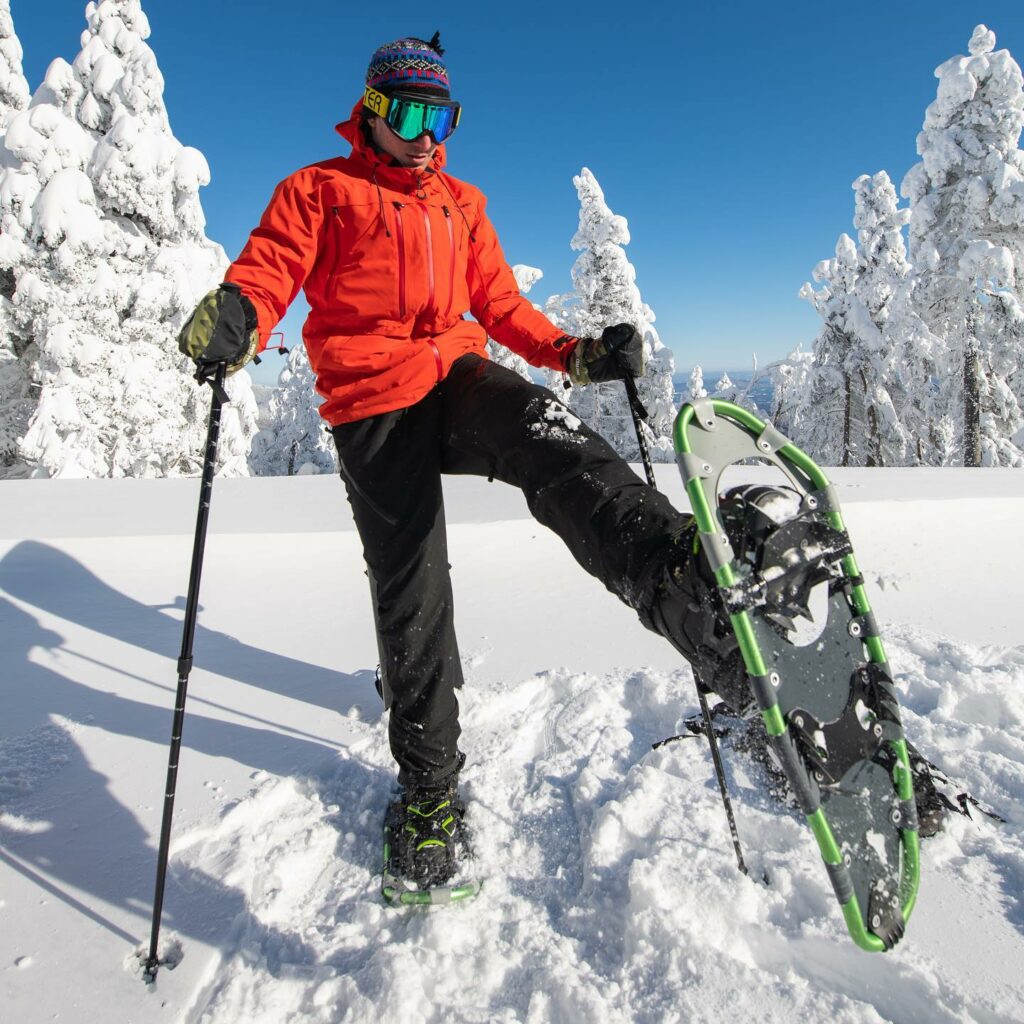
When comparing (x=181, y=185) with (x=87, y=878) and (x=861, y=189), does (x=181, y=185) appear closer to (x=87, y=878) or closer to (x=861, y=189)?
(x=87, y=878)

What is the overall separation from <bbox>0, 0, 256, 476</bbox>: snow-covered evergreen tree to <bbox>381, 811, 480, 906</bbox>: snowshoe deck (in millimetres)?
15943

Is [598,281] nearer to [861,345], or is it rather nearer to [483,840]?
[861,345]

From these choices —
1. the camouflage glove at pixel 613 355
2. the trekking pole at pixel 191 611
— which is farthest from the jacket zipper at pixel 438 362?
the trekking pole at pixel 191 611

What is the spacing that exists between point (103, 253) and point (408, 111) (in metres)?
16.5

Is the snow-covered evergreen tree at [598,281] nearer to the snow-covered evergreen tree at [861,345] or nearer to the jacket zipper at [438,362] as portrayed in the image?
the snow-covered evergreen tree at [861,345]

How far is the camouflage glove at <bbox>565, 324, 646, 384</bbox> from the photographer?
93.7 inches

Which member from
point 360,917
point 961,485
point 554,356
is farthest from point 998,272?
point 360,917

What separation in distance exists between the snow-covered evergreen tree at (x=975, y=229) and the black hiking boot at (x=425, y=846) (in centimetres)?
2091

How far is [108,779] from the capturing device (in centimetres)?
247

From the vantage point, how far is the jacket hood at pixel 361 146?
2342 millimetres

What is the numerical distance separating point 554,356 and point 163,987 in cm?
228

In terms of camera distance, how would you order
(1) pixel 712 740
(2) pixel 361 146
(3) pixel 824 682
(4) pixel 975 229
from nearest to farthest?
(3) pixel 824 682, (1) pixel 712 740, (2) pixel 361 146, (4) pixel 975 229

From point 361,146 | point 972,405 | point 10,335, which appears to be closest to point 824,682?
point 361,146

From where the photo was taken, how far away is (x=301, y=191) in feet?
7.34
